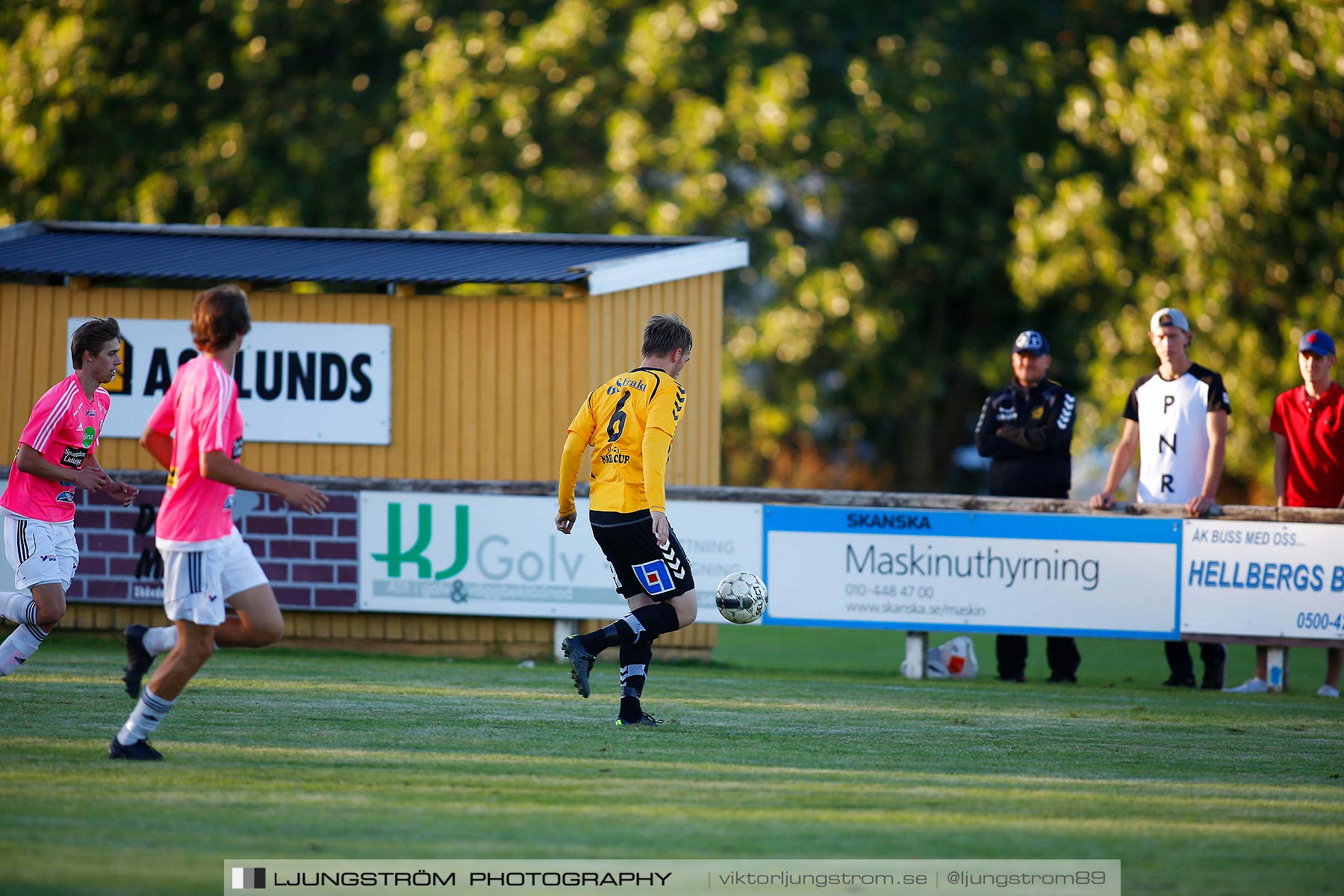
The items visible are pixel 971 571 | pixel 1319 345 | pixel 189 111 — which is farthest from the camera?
pixel 189 111

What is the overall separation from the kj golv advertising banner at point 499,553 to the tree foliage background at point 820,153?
10758 mm

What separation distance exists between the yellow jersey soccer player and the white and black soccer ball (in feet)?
3.48

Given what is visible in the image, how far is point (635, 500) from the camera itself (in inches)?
311

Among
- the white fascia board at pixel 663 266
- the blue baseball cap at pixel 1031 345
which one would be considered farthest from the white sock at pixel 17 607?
the blue baseball cap at pixel 1031 345

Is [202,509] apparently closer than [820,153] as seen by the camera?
Yes

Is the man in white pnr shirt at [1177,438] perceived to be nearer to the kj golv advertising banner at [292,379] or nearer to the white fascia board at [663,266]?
the white fascia board at [663,266]

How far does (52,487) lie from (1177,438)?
8.02 meters

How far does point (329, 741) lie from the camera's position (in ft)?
24.2

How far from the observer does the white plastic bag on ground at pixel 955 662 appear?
38.8ft

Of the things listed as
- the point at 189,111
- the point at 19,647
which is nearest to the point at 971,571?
the point at 19,647

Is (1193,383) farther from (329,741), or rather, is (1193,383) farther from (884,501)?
(329,741)

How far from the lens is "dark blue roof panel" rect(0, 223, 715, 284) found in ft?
40.5

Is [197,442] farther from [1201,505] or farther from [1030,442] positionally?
[1201,505]

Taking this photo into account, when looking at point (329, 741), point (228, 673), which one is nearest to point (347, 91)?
point (228, 673)
